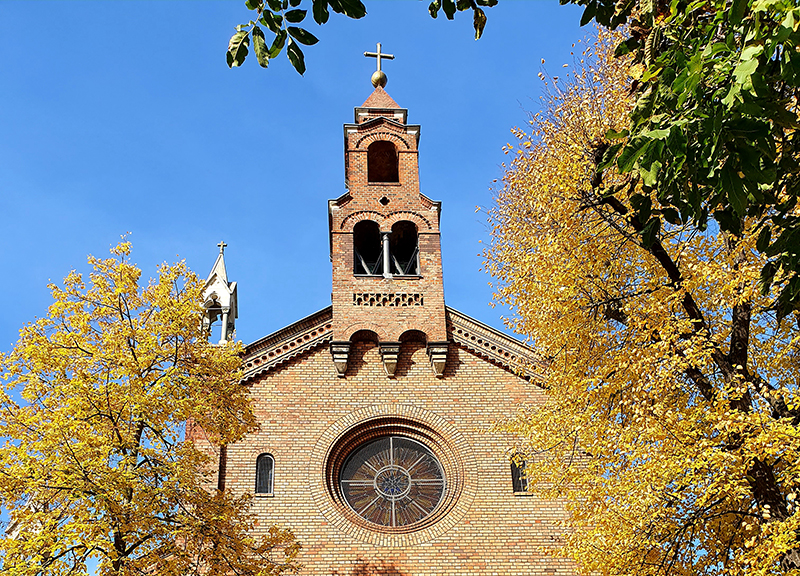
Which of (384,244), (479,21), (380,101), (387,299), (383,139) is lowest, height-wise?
(479,21)

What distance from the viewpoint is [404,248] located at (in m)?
21.1

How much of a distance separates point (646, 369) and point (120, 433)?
7.41 m

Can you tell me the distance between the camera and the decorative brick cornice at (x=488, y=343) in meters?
18.3

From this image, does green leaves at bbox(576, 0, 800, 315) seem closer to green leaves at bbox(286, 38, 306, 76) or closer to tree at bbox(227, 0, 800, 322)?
tree at bbox(227, 0, 800, 322)

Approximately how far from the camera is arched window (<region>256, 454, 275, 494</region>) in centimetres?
1642

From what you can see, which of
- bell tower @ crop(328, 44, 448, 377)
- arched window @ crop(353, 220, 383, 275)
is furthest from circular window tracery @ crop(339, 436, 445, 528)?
arched window @ crop(353, 220, 383, 275)

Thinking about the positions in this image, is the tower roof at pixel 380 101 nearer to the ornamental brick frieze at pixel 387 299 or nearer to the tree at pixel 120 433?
the ornamental brick frieze at pixel 387 299

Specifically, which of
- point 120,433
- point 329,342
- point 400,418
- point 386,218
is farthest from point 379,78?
point 120,433

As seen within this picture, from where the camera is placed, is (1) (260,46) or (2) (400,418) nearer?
(1) (260,46)

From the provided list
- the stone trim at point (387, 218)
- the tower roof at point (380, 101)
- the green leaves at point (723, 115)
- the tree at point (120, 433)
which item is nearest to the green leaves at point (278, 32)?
the green leaves at point (723, 115)

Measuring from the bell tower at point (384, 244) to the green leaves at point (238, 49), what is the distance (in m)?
12.3

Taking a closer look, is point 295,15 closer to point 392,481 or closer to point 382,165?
point 392,481

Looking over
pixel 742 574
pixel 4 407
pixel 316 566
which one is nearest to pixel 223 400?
pixel 4 407

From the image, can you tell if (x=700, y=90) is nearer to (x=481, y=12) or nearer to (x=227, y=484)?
(x=481, y=12)
